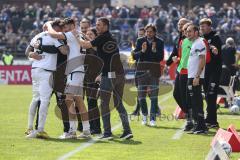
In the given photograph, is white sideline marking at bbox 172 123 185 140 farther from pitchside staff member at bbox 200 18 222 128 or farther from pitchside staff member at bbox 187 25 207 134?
pitchside staff member at bbox 200 18 222 128

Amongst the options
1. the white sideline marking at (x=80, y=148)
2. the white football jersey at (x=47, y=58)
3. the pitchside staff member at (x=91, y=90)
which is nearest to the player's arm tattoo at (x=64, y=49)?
the white football jersey at (x=47, y=58)

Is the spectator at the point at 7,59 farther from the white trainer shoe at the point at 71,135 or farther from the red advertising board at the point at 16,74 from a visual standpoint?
the white trainer shoe at the point at 71,135

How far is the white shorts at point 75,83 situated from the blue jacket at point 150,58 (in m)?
3.18

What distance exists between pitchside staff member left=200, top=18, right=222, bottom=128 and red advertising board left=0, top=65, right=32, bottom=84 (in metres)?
19.0

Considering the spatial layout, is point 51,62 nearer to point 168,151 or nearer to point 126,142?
point 126,142

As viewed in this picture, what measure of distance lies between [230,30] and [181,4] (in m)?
8.11

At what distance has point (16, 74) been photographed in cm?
3331

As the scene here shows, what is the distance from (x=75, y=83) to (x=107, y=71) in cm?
59

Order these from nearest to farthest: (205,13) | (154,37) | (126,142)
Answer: (126,142)
(154,37)
(205,13)

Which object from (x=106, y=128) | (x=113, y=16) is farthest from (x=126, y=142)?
(x=113, y=16)

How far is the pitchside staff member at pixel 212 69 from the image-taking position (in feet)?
48.0

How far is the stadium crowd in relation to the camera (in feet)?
123

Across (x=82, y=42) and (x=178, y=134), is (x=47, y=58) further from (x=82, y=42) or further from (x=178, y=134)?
(x=178, y=134)

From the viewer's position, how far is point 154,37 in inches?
616
